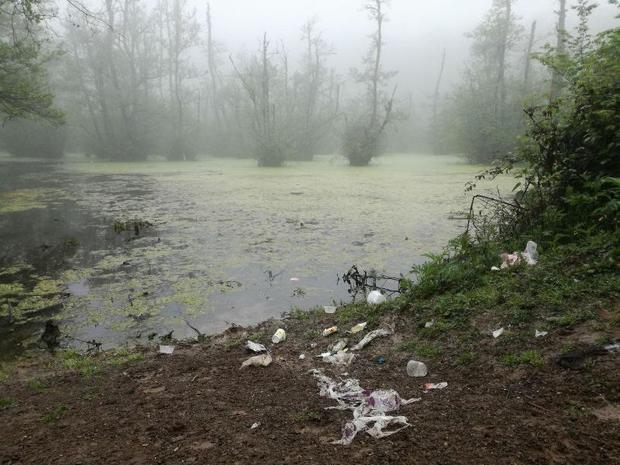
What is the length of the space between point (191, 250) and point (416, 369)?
381 centimetres

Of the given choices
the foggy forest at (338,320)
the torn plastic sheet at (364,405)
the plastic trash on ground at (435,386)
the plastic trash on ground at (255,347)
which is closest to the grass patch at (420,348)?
the foggy forest at (338,320)

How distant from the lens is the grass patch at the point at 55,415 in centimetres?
203

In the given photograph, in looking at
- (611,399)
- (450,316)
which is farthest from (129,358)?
(611,399)

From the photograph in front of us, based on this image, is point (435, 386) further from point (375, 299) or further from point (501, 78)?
point (501, 78)

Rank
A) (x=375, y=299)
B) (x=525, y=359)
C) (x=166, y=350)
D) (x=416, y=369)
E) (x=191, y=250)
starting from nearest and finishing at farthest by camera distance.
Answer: (x=525, y=359) < (x=416, y=369) < (x=166, y=350) < (x=375, y=299) < (x=191, y=250)

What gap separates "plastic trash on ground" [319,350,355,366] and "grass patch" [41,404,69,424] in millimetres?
1429

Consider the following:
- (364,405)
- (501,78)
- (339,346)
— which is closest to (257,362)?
(339,346)

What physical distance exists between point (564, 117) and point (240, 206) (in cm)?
580

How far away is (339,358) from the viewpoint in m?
2.54

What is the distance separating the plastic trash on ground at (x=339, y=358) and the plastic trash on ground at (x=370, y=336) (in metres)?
Result: 0.11

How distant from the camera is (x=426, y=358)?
2336mm

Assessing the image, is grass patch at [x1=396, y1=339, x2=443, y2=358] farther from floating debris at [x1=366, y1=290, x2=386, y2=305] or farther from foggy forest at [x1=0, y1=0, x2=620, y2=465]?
floating debris at [x1=366, y1=290, x2=386, y2=305]

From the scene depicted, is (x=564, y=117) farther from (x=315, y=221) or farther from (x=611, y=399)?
(x=315, y=221)

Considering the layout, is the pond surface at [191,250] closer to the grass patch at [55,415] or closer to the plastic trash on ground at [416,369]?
the grass patch at [55,415]
